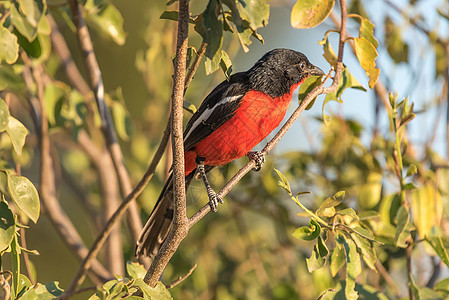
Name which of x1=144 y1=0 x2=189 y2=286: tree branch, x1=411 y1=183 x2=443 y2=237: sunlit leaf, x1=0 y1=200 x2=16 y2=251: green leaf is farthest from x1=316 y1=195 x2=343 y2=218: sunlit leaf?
x1=0 y1=200 x2=16 y2=251: green leaf

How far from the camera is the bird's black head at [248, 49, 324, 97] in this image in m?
3.41

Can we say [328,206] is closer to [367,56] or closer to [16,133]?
[367,56]

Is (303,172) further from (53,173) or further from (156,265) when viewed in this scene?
(156,265)

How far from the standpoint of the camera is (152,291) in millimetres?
1956

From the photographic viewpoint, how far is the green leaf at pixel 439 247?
2.46 meters

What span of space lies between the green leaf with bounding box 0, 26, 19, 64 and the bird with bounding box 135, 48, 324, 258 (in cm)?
132

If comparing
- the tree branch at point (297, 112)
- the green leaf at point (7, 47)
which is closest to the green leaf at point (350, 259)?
the tree branch at point (297, 112)

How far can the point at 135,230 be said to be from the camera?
11.1 feet

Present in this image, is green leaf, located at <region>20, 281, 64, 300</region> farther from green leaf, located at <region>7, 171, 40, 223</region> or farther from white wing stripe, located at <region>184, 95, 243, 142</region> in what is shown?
white wing stripe, located at <region>184, 95, 243, 142</region>

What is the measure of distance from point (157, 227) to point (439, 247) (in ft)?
4.85

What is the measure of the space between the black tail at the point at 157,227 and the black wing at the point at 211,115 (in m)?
0.28

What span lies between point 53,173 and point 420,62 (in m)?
2.60

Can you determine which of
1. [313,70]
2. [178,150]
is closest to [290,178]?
[313,70]

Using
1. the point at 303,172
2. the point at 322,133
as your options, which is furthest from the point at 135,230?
the point at 322,133
